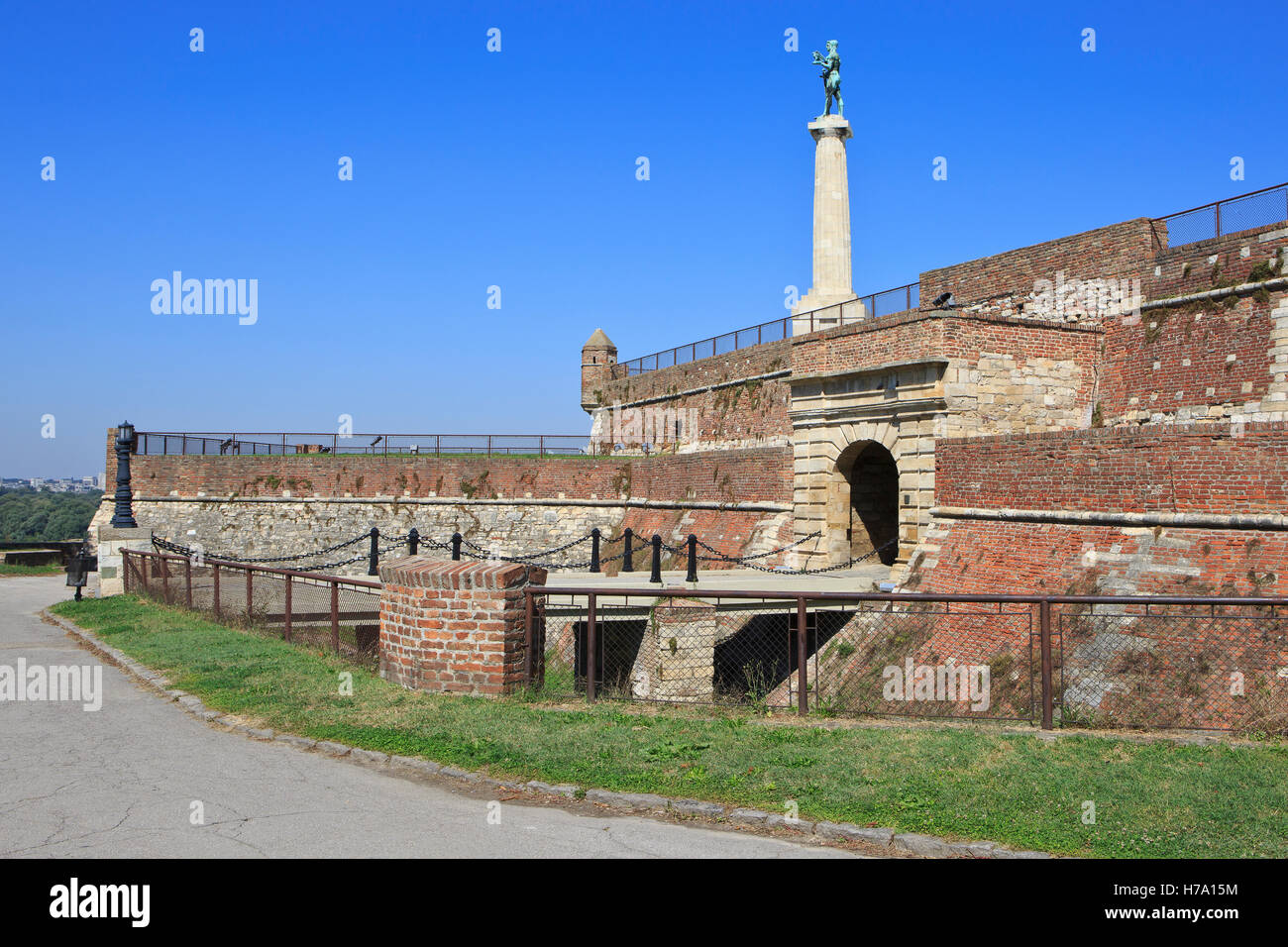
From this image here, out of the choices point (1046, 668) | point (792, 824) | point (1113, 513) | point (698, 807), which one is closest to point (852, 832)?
point (792, 824)

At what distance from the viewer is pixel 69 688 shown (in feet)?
31.7

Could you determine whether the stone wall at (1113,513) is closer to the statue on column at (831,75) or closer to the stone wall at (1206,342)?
the stone wall at (1206,342)

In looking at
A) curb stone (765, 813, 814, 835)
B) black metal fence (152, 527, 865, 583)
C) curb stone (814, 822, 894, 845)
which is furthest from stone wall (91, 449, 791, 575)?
curb stone (814, 822, 894, 845)

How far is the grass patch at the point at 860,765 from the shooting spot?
5.35 m

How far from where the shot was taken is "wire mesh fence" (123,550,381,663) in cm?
1156

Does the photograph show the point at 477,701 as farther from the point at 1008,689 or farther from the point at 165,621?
the point at 165,621

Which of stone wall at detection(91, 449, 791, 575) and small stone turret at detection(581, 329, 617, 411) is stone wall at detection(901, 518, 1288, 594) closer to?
stone wall at detection(91, 449, 791, 575)

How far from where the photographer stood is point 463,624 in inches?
335

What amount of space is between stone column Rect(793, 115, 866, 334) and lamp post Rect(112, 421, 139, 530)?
16194mm

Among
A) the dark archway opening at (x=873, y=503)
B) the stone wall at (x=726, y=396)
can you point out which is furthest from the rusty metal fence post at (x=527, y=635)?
the stone wall at (x=726, y=396)

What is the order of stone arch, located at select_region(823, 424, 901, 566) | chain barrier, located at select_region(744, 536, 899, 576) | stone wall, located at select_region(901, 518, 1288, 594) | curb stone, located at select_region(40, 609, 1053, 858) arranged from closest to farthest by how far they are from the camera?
1. curb stone, located at select_region(40, 609, 1053, 858)
2. stone wall, located at select_region(901, 518, 1288, 594)
3. chain barrier, located at select_region(744, 536, 899, 576)
4. stone arch, located at select_region(823, 424, 901, 566)

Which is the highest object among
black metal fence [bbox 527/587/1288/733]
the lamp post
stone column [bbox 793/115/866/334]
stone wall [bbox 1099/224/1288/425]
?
stone column [bbox 793/115/866/334]

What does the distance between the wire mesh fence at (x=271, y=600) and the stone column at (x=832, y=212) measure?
50.3 ft

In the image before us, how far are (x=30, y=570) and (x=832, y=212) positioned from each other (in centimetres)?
2371
